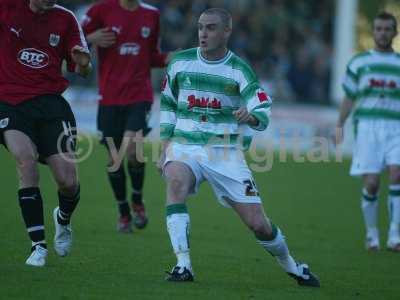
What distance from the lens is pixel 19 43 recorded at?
881cm

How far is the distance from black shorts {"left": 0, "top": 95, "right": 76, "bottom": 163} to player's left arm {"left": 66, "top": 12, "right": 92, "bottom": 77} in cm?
35

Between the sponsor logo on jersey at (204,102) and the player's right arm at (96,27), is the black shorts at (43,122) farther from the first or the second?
the player's right arm at (96,27)

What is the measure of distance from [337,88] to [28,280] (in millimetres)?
18988

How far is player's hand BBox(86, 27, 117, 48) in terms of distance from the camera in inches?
461

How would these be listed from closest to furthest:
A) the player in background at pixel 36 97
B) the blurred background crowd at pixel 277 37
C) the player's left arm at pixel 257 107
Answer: the player's left arm at pixel 257 107 → the player in background at pixel 36 97 → the blurred background crowd at pixel 277 37

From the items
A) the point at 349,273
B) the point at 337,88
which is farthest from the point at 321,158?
the point at 349,273

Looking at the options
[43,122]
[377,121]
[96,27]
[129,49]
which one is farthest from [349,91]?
[43,122]

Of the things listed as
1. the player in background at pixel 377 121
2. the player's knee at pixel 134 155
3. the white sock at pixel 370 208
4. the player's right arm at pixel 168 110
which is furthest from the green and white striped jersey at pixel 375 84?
the player's right arm at pixel 168 110

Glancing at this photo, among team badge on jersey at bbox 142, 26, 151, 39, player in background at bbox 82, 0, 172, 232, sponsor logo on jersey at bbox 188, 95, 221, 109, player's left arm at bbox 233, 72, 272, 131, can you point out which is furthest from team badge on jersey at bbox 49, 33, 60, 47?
team badge on jersey at bbox 142, 26, 151, 39

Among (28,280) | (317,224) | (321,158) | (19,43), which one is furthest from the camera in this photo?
(321,158)

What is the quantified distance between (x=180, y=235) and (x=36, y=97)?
184 cm

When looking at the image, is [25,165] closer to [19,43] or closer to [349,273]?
[19,43]

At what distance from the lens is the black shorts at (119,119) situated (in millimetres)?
12000

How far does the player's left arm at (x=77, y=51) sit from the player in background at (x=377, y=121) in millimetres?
3768
